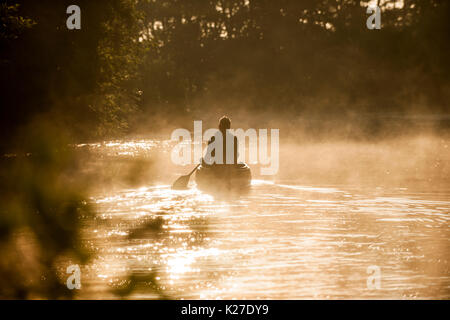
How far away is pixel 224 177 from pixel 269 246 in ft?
25.9

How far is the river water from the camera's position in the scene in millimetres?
8445

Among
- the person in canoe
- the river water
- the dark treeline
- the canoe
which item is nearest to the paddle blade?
the canoe

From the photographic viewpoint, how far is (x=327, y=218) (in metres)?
15.0

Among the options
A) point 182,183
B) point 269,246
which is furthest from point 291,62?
point 269,246

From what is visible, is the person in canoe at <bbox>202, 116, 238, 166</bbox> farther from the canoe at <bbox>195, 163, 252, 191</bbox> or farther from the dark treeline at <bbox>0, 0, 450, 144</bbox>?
the dark treeline at <bbox>0, 0, 450, 144</bbox>

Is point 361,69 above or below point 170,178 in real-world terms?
above

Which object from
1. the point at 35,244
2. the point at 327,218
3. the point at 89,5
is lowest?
the point at 327,218

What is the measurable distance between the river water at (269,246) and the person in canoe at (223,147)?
0.99m

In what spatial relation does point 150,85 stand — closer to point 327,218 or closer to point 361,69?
point 361,69

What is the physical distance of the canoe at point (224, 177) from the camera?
19.4 meters

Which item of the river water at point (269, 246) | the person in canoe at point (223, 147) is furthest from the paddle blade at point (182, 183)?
the river water at point (269, 246)

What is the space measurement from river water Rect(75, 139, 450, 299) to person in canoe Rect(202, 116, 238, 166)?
0.99 m

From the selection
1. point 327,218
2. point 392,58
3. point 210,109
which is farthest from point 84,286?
point 210,109
